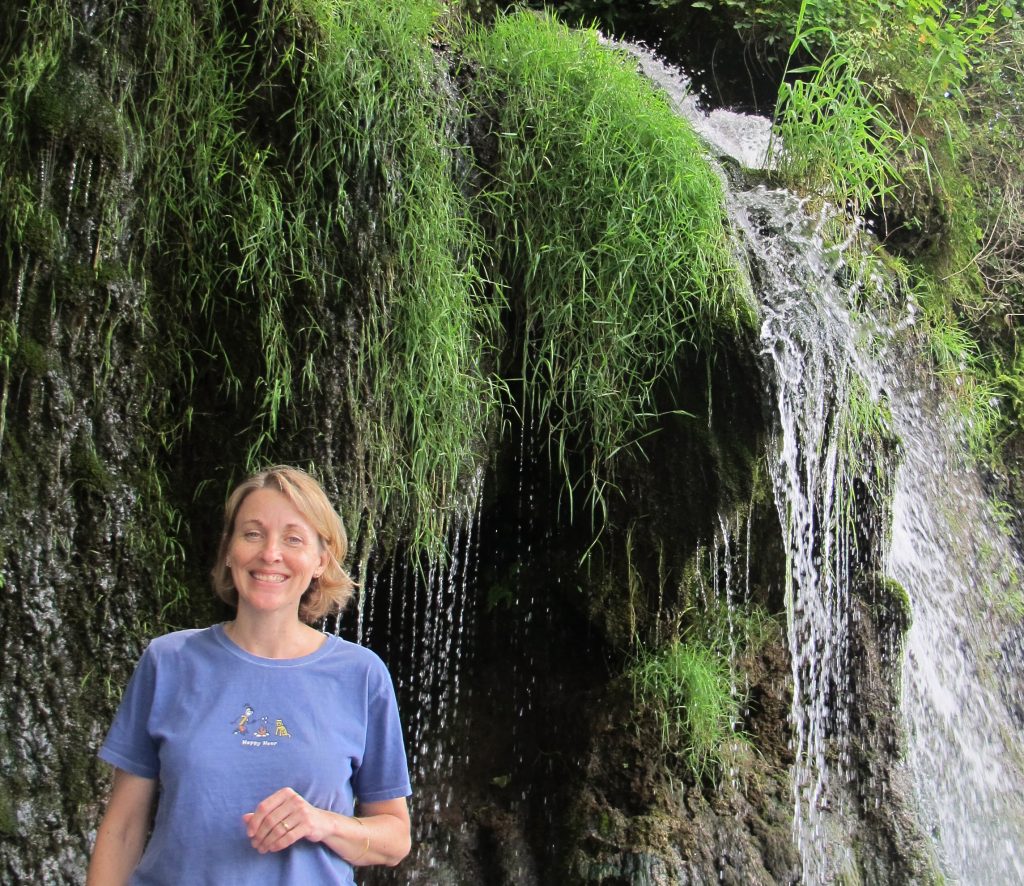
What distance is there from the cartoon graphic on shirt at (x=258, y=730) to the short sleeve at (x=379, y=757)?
0.54 feet

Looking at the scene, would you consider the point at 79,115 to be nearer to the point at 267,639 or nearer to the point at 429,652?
the point at 267,639

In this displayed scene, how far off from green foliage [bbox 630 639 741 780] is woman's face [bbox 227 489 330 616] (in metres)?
2.37

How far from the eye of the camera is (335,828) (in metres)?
1.53

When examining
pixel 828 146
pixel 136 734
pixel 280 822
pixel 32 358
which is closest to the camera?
pixel 280 822

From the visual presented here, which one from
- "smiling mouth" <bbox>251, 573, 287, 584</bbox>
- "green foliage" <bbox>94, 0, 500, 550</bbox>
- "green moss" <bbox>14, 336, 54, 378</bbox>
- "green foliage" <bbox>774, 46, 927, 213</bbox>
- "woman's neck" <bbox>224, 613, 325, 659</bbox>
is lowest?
"woman's neck" <bbox>224, 613, 325, 659</bbox>

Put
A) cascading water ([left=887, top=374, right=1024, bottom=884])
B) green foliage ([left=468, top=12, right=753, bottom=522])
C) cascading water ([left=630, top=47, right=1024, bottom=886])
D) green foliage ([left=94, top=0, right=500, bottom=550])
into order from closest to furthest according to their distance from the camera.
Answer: green foliage ([left=94, top=0, right=500, bottom=550]) → green foliage ([left=468, top=12, right=753, bottom=522]) → cascading water ([left=630, top=47, right=1024, bottom=886]) → cascading water ([left=887, top=374, right=1024, bottom=884])

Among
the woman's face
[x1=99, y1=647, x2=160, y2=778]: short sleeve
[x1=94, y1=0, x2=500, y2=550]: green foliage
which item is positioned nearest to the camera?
[x1=99, y1=647, x2=160, y2=778]: short sleeve

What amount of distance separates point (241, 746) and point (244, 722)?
0.12ft

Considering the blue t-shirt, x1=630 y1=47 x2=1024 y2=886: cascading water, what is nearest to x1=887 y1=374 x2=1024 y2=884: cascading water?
x1=630 y1=47 x2=1024 y2=886: cascading water

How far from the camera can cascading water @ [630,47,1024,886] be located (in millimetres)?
3695

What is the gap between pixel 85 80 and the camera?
2.82m

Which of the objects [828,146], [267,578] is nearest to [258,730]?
[267,578]

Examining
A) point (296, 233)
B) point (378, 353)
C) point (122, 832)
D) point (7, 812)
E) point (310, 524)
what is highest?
point (296, 233)

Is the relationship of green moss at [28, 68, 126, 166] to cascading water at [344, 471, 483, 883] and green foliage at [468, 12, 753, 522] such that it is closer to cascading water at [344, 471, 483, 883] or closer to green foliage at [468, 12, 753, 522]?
green foliage at [468, 12, 753, 522]
